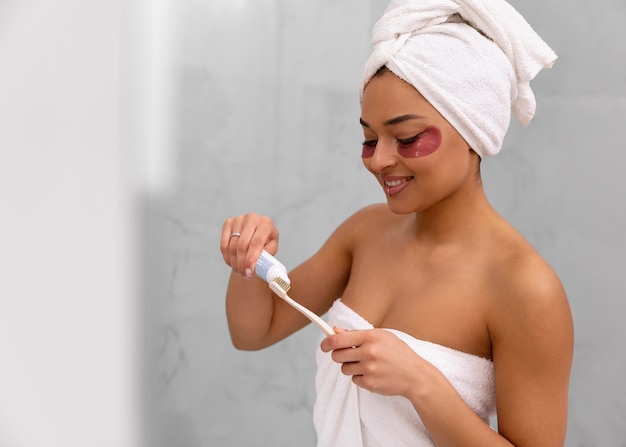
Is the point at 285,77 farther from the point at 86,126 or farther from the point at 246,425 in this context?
the point at 246,425

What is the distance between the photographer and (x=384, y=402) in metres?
0.95

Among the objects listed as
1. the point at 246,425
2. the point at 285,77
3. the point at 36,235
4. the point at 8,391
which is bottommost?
the point at 246,425

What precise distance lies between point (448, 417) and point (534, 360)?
0.12 metres

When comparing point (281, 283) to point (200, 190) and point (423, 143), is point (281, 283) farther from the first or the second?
point (200, 190)

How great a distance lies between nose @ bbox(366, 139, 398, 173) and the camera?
93 centimetres

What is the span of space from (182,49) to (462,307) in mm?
774

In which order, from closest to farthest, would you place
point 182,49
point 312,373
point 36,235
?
point 36,235, point 182,49, point 312,373

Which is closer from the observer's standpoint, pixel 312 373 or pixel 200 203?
pixel 200 203

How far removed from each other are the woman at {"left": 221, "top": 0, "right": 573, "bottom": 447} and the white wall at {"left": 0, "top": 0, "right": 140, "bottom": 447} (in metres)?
0.49

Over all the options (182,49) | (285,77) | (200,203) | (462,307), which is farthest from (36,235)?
(462,307)

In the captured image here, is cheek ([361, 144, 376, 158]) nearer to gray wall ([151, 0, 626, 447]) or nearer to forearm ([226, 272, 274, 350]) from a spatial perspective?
forearm ([226, 272, 274, 350])

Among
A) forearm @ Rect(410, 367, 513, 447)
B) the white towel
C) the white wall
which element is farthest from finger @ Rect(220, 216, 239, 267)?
the white wall

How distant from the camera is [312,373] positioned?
165 cm

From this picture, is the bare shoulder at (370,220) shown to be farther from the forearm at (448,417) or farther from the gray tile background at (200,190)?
the gray tile background at (200,190)
